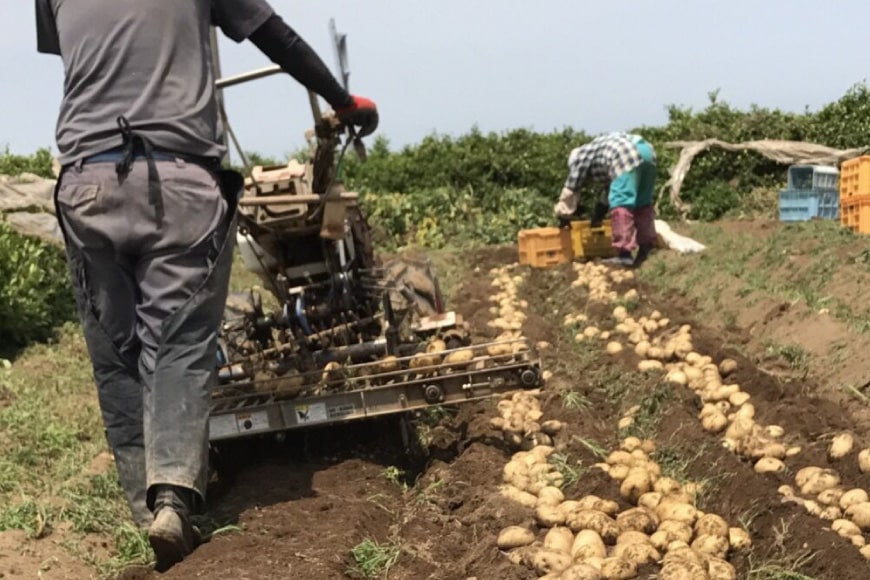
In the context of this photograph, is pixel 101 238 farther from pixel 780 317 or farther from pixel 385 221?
pixel 385 221

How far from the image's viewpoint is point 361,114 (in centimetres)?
410

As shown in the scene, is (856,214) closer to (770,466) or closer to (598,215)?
(598,215)

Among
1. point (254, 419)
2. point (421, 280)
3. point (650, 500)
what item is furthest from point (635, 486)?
point (421, 280)

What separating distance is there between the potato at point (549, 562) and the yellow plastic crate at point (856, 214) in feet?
21.4

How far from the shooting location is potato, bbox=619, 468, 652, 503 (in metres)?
3.79

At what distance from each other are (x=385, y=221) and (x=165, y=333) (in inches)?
500

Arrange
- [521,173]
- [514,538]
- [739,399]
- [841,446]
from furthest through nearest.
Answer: [521,173], [739,399], [841,446], [514,538]

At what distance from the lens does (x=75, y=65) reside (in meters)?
3.41

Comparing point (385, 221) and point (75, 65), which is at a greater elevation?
point (75, 65)

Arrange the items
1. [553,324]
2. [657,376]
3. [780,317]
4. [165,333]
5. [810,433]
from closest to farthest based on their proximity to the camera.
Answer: [165,333] < [810,433] < [657,376] < [780,317] < [553,324]

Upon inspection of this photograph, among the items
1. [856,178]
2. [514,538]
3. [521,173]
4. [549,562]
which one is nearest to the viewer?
[549,562]

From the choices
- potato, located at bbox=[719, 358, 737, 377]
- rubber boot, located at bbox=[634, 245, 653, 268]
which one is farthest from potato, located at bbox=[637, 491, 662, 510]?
rubber boot, located at bbox=[634, 245, 653, 268]

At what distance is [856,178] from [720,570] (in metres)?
7.12

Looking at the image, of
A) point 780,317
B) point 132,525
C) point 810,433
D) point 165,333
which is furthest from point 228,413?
point 780,317
